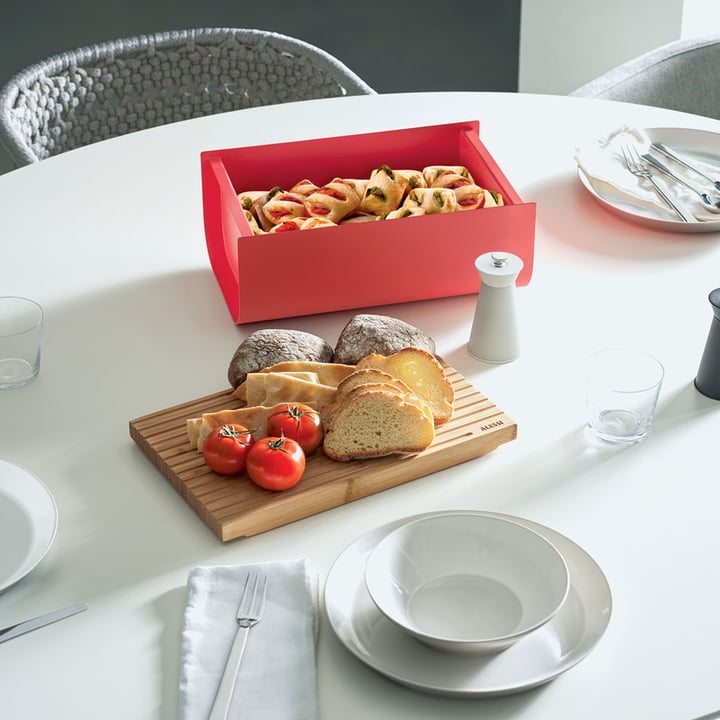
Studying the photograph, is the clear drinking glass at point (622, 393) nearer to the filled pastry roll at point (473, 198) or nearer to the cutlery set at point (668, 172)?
the filled pastry roll at point (473, 198)

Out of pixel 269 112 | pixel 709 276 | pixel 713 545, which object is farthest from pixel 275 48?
pixel 713 545

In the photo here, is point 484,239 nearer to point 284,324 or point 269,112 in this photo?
point 284,324

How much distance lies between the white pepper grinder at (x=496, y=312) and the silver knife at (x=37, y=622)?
2.29 ft

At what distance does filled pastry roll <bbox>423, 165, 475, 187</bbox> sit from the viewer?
172 cm

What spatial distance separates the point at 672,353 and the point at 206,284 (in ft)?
2.49

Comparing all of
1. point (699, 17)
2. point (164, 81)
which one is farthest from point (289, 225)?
point (699, 17)

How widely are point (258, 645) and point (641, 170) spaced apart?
1.29m

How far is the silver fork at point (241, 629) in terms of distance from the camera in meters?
0.95

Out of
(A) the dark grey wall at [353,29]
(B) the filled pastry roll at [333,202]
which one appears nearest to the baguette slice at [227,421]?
(B) the filled pastry roll at [333,202]

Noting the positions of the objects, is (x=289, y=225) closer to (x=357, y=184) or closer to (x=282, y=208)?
(x=282, y=208)

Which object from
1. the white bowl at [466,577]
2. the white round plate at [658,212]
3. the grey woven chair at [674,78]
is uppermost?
the white bowl at [466,577]

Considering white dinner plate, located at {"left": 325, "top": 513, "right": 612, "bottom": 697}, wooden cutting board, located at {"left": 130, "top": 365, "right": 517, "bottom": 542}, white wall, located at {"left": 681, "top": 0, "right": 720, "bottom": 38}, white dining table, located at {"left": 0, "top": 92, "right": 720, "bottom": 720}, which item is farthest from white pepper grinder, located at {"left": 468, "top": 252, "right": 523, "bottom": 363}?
white wall, located at {"left": 681, "top": 0, "right": 720, "bottom": 38}

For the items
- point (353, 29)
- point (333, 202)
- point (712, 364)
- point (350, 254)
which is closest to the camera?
point (712, 364)

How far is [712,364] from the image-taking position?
1401 millimetres
